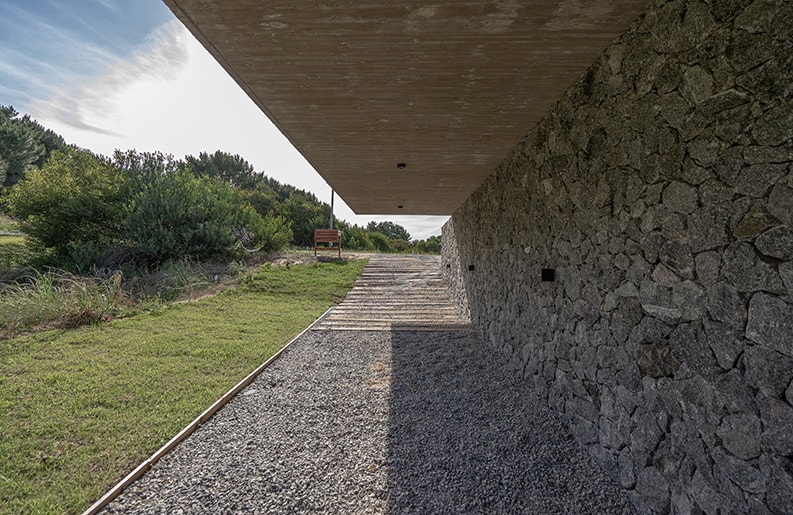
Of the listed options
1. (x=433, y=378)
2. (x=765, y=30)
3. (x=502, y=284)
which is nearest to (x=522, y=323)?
(x=502, y=284)

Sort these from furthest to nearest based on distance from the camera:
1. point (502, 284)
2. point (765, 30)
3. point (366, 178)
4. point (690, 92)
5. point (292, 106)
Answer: point (366, 178) < point (502, 284) < point (292, 106) < point (690, 92) < point (765, 30)

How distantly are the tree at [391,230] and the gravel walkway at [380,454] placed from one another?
24.8 metres

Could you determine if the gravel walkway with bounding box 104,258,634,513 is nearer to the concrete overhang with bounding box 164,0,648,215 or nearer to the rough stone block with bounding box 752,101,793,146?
the rough stone block with bounding box 752,101,793,146

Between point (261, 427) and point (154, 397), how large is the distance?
4.13 ft

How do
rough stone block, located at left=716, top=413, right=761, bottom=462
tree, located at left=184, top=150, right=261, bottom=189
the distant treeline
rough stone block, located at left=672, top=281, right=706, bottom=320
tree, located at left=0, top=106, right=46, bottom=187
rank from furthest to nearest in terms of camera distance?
tree, located at left=184, top=150, right=261, bottom=189 < tree, located at left=0, top=106, right=46, bottom=187 < the distant treeline < rough stone block, located at left=672, top=281, right=706, bottom=320 < rough stone block, located at left=716, top=413, right=761, bottom=462

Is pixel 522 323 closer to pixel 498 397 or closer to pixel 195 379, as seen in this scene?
pixel 498 397

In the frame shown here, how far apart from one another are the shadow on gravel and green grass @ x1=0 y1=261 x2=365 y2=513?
1863 millimetres

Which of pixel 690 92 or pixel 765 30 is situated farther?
pixel 690 92

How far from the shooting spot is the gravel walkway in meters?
2.02

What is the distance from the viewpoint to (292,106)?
2.83 m

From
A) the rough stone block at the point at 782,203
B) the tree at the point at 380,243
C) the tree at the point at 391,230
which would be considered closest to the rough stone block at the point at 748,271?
the rough stone block at the point at 782,203

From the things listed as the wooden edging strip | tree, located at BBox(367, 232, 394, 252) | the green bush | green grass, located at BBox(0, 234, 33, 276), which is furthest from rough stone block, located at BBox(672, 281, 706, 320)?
tree, located at BBox(367, 232, 394, 252)

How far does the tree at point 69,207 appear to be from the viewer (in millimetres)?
9891

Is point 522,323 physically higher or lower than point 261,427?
higher
